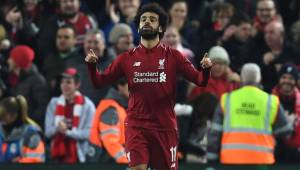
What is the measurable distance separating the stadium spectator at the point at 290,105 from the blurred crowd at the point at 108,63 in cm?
1

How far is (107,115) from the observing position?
42.0ft

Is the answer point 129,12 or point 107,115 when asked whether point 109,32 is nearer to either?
point 129,12

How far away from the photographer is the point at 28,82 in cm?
1428

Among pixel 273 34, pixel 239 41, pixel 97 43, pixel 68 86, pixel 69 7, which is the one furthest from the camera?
pixel 69 7

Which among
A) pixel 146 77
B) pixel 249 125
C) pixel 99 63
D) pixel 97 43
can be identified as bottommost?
pixel 249 125

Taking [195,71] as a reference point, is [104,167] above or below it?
below

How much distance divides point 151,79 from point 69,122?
11.2 ft

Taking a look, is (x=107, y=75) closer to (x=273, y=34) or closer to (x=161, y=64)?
(x=161, y=64)

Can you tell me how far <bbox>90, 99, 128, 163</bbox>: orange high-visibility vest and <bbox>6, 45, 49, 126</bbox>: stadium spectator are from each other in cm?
151

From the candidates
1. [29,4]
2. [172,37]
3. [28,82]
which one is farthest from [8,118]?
[29,4]

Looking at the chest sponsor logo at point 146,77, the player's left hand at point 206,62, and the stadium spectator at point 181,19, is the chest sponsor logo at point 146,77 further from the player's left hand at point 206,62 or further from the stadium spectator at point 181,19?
the stadium spectator at point 181,19

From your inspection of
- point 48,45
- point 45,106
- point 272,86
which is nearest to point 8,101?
A: point 45,106

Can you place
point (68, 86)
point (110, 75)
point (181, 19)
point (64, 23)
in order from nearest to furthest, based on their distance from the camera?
point (110, 75) < point (68, 86) < point (64, 23) < point (181, 19)

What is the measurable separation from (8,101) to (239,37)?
3.91 m
